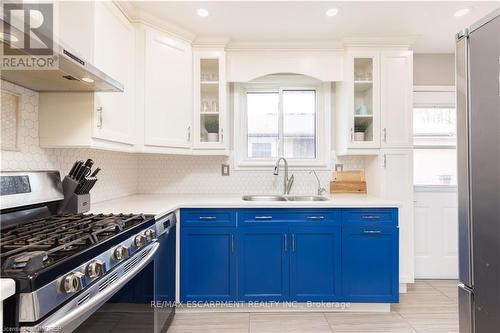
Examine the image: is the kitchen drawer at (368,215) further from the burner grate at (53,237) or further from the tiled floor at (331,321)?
the burner grate at (53,237)

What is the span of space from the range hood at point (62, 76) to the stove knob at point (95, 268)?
2.85 ft

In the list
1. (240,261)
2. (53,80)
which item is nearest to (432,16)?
(240,261)

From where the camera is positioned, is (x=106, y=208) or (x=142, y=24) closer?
(x=106, y=208)

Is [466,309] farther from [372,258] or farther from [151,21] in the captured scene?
[151,21]

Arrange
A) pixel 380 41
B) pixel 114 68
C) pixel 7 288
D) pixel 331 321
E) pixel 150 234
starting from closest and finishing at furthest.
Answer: pixel 7 288 → pixel 150 234 → pixel 114 68 → pixel 331 321 → pixel 380 41

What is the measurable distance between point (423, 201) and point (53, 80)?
345 cm

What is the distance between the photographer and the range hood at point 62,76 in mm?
1238

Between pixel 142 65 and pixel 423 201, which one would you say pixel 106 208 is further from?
pixel 423 201

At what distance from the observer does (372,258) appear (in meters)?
2.34

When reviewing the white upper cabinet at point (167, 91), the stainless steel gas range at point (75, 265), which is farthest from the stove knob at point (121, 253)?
the white upper cabinet at point (167, 91)

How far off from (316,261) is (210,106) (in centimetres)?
175

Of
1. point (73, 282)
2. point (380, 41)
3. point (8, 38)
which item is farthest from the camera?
point (380, 41)

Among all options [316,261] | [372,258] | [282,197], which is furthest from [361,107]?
[316,261]

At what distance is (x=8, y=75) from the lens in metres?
1.45
